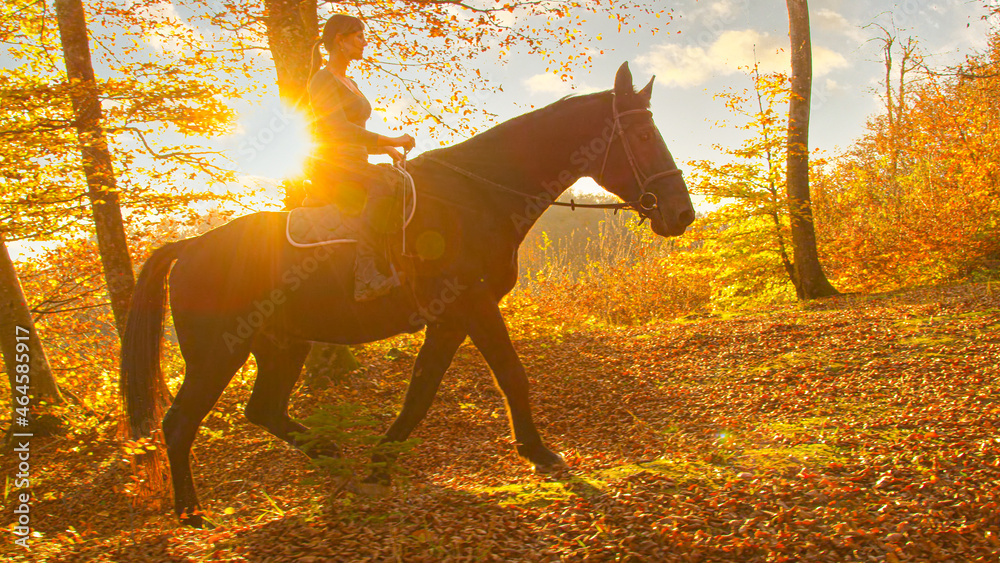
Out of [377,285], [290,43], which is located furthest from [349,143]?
[290,43]

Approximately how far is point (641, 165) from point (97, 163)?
24.2ft

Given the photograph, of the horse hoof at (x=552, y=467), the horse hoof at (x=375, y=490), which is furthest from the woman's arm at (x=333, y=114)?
the horse hoof at (x=552, y=467)

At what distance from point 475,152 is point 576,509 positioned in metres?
2.76

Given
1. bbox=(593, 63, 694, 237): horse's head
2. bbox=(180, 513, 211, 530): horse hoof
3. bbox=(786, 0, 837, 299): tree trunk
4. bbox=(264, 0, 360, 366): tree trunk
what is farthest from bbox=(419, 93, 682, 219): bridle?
bbox=(786, 0, 837, 299): tree trunk

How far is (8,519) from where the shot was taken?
5520 millimetres

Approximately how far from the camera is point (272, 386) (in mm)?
5012

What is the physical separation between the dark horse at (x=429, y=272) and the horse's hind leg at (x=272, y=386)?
0.37 meters

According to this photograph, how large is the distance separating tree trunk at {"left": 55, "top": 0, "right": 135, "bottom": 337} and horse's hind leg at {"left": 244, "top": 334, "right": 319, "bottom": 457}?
3.57 metres

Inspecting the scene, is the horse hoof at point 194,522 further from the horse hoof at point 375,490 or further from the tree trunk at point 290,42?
the tree trunk at point 290,42

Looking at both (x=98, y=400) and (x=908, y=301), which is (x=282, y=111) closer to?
(x=98, y=400)

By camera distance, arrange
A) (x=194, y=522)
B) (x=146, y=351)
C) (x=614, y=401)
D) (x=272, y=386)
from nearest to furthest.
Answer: (x=194, y=522)
(x=146, y=351)
(x=272, y=386)
(x=614, y=401)

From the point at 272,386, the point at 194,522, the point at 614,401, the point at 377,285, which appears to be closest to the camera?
the point at 194,522

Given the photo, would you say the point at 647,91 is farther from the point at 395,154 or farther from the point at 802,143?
the point at 802,143

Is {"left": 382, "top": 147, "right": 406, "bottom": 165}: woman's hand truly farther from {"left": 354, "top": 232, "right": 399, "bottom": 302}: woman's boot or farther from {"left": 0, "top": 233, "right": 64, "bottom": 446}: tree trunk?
{"left": 0, "top": 233, "right": 64, "bottom": 446}: tree trunk
